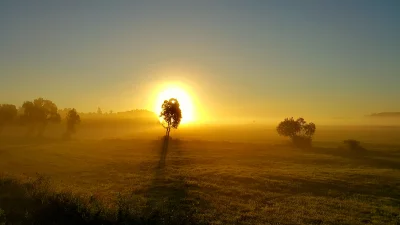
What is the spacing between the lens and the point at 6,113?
5084 inches

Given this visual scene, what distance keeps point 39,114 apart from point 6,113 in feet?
41.7

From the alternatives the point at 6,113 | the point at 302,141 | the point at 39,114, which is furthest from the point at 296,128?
the point at 6,113

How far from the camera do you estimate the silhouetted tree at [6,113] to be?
12812 cm

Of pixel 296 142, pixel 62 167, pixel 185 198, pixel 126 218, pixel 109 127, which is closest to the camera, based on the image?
pixel 126 218

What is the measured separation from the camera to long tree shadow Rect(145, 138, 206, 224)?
81.8 feet

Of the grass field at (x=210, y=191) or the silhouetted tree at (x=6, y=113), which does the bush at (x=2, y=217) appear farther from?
the silhouetted tree at (x=6, y=113)

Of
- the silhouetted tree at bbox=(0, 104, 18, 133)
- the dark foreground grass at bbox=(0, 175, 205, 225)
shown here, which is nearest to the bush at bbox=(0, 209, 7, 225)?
the dark foreground grass at bbox=(0, 175, 205, 225)

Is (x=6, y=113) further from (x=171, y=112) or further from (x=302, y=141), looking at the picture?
(x=302, y=141)

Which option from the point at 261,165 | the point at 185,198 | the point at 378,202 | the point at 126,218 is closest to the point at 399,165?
the point at 261,165

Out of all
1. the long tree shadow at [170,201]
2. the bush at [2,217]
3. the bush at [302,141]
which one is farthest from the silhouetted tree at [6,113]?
the bush at [2,217]

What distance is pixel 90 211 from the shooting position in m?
23.2

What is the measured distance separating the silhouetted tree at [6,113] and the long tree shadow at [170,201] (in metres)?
107

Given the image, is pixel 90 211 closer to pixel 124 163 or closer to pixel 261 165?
pixel 124 163

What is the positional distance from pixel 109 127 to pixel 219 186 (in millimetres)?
163933
